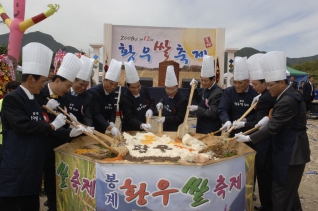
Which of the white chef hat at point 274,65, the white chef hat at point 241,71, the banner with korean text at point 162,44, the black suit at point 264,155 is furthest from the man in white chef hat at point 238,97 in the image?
the banner with korean text at point 162,44

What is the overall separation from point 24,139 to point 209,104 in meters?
2.50

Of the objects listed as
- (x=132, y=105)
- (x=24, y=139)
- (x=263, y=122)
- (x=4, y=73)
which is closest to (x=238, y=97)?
(x=263, y=122)

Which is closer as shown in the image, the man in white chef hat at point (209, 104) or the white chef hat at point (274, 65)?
the white chef hat at point (274, 65)

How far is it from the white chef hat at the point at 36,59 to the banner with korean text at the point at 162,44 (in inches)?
372

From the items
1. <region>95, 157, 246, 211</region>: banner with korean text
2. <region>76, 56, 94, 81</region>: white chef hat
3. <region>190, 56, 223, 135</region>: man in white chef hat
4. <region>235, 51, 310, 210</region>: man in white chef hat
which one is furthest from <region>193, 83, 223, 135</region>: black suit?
<region>76, 56, 94, 81</region>: white chef hat

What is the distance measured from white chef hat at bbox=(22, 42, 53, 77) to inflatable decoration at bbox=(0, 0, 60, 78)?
7.35 metres

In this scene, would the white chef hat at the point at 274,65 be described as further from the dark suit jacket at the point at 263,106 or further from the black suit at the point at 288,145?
the dark suit jacket at the point at 263,106

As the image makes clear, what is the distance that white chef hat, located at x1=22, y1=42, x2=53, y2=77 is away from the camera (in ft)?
7.71

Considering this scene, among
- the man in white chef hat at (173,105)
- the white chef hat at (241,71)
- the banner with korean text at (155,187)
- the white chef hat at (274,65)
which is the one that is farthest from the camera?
the man in white chef hat at (173,105)

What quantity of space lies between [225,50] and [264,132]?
32.4ft

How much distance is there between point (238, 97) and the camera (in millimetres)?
3629

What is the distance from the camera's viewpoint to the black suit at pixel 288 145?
8.54 ft

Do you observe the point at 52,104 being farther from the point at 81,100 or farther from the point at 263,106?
the point at 263,106

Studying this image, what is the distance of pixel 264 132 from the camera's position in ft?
9.09
